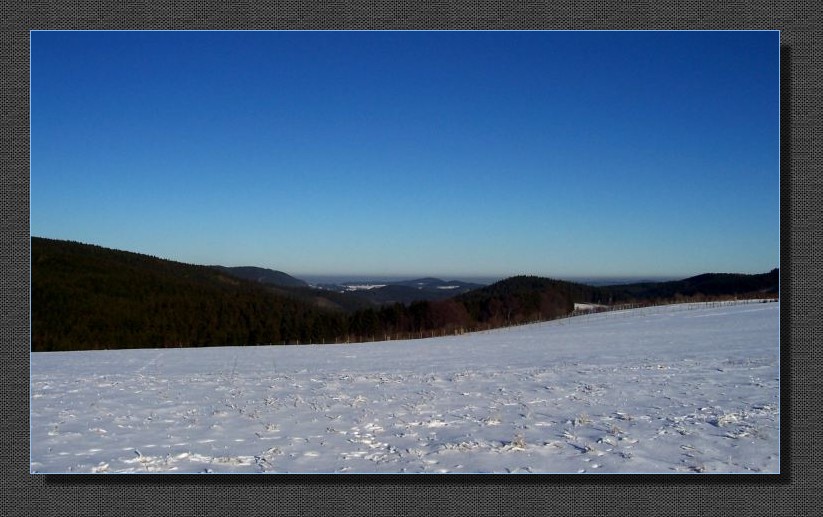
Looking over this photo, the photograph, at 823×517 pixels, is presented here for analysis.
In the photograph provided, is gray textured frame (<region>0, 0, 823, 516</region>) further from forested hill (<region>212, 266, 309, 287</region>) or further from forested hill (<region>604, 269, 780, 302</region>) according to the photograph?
forested hill (<region>212, 266, 309, 287</region>)

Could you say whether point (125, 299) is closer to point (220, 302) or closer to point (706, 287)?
point (220, 302)

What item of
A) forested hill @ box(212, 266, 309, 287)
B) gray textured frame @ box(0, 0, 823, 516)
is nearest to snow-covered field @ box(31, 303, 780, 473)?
gray textured frame @ box(0, 0, 823, 516)

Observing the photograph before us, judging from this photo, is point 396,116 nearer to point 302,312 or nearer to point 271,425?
point 271,425

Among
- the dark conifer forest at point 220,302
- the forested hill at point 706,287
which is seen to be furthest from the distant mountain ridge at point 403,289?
the forested hill at point 706,287

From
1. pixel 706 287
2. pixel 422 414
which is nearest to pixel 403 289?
pixel 422 414

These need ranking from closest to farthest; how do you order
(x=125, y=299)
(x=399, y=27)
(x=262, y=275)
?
(x=399, y=27) → (x=262, y=275) → (x=125, y=299)
